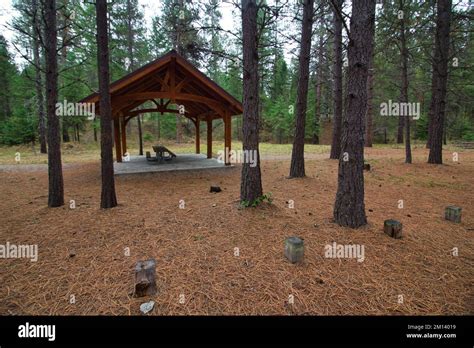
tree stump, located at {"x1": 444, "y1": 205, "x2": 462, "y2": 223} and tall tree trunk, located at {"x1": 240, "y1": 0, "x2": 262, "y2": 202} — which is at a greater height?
tall tree trunk, located at {"x1": 240, "y1": 0, "x2": 262, "y2": 202}

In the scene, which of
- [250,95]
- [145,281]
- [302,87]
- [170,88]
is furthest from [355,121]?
[170,88]

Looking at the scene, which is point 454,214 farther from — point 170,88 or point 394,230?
point 170,88

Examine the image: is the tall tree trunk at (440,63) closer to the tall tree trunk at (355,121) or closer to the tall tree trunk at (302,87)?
the tall tree trunk at (302,87)

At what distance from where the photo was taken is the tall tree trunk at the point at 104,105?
4.31 metres

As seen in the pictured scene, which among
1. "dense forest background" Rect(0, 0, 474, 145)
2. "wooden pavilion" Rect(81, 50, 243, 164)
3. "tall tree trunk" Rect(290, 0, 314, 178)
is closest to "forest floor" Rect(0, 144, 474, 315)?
"tall tree trunk" Rect(290, 0, 314, 178)

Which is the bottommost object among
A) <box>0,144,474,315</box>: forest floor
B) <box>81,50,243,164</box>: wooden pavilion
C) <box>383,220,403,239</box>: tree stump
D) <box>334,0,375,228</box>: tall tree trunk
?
<box>0,144,474,315</box>: forest floor

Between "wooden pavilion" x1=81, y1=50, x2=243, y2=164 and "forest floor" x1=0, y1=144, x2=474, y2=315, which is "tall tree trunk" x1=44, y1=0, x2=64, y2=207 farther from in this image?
"wooden pavilion" x1=81, y1=50, x2=243, y2=164

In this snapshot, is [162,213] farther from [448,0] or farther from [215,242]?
[448,0]

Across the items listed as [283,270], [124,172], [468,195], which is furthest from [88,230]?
[468,195]

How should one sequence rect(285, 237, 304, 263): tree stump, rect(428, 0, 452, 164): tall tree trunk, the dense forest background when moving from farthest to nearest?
the dense forest background, rect(428, 0, 452, 164): tall tree trunk, rect(285, 237, 304, 263): tree stump

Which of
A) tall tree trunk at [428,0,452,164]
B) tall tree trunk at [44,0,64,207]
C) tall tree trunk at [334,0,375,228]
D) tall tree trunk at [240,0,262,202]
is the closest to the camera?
tall tree trunk at [334,0,375,228]

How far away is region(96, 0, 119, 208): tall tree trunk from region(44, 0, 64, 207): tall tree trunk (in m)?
1.14

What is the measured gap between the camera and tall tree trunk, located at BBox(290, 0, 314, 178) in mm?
6789
